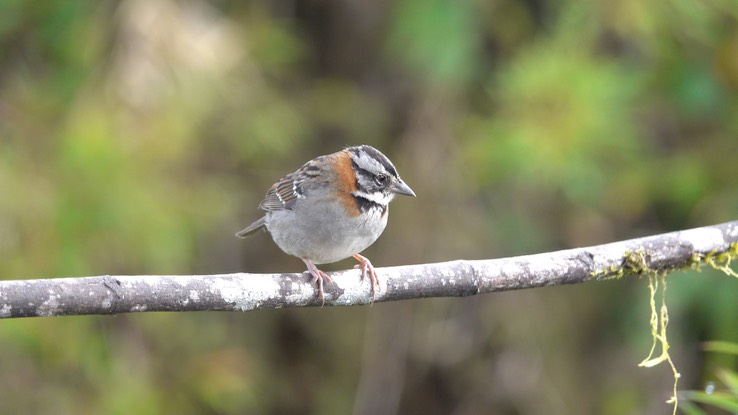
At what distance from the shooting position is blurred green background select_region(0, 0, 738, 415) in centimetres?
630

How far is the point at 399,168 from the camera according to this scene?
296 inches

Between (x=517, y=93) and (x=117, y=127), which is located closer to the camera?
(x=117, y=127)

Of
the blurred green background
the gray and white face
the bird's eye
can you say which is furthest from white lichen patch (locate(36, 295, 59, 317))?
the blurred green background

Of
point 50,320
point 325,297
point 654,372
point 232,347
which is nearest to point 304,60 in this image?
point 232,347

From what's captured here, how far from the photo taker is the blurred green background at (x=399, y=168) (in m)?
A: 6.30

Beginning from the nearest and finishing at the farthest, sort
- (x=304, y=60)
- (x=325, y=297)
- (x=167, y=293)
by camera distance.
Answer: (x=167, y=293)
(x=325, y=297)
(x=304, y=60)

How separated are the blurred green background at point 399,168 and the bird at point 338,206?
176 cm

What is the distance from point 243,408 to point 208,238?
1.49 meters

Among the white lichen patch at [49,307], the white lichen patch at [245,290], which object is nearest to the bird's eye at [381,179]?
the white lichen patch at [245,290]

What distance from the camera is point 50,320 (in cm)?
625

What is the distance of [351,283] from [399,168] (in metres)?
3.71

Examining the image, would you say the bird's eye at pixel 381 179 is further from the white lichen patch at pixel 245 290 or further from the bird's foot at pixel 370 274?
the white lichen patch at pixel 245 290

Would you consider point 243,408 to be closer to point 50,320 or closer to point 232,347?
point 232,347

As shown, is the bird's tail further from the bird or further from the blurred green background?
the blurred green background
